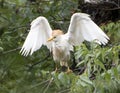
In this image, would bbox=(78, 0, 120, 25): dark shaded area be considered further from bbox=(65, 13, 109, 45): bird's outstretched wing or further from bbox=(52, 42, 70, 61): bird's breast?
bbox=(52, 42, 70, 61): bird's breast

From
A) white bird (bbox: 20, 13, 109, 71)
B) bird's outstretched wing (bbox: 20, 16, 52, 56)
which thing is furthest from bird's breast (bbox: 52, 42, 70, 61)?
bird's outstretched wing (bbox: 20, 16, 52, 56)

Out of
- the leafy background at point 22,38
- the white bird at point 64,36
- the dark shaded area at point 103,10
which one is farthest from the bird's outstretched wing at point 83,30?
the leafy background at point 22,38

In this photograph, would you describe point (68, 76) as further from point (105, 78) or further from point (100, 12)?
point (100, 12)

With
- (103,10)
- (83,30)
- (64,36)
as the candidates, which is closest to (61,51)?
(64,36)

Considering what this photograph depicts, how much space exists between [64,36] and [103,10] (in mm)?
430

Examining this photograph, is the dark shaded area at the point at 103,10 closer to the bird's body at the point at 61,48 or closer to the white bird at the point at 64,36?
the white bird at the point at 64,36

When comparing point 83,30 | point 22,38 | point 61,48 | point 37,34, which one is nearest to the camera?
point 83,30

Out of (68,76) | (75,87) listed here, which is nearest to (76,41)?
(68,76)

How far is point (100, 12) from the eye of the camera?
17.0ft

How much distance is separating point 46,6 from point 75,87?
8.39ft

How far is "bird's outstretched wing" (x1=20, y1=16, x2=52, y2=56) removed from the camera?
201 inches

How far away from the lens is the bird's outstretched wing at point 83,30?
468cm

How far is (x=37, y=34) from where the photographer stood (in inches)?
206

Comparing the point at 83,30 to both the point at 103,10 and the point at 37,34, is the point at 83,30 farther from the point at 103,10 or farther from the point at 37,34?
the point at 37,34
